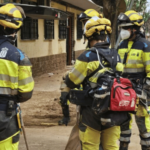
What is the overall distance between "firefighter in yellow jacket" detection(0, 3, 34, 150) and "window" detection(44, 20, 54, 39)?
9613 mm

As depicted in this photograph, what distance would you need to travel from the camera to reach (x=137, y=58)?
359 cm

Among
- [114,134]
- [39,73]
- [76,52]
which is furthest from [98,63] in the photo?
[76,52]

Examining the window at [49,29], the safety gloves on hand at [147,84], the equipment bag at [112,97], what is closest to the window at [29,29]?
the window at [49,29]

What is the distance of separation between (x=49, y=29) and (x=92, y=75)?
33.1ft

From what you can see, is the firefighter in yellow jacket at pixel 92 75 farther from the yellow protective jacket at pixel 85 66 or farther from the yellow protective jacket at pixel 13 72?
the yellow protective jacket at pixel 13 72

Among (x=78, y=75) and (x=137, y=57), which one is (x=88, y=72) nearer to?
(x=78, y=75)

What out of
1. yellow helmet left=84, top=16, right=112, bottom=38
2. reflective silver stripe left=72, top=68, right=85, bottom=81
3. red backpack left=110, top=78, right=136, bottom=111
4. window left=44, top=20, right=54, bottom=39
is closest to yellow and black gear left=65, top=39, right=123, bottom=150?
reflective silver stripe left=72, top=68, right=85, bottom=81

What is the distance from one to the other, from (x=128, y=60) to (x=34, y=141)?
2.19 metres

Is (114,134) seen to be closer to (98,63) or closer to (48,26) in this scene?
(98,63)

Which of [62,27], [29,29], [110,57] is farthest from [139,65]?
[62,27]

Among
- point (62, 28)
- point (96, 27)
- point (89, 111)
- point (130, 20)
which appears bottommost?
point (89, 111)

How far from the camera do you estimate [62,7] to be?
1392 centimetres

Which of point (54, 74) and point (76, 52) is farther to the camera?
point (76, 52)

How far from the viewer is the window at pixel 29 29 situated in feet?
32.8
